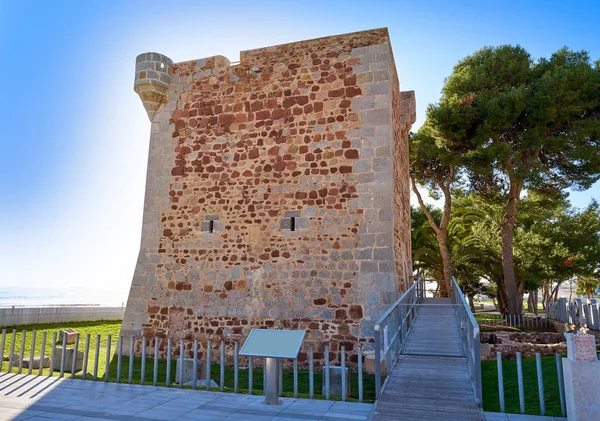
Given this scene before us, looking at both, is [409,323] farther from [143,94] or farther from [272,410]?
[143,94]

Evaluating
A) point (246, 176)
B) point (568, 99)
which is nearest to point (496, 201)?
point (568, 99)

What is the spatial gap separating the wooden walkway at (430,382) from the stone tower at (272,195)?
3.39 ft

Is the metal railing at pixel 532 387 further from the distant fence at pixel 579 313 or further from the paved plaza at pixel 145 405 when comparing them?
the distant fence at pixel 579 313

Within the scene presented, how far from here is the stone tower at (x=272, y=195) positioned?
7.98m

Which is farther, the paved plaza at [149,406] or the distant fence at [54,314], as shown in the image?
the distant fence at [54,314]

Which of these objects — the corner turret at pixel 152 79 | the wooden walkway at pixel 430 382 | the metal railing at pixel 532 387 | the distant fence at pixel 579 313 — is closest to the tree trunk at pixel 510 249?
the distant fence at pixel 579 313

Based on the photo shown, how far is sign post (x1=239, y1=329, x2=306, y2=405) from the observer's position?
4.92 metres

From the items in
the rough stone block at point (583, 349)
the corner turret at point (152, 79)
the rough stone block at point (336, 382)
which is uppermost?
the corner turret at point (152, 79)

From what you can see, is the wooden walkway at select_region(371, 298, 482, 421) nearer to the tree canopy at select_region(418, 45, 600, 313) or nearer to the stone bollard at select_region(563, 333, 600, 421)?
the stone bollard at select_region(563, 333, 600, 421)

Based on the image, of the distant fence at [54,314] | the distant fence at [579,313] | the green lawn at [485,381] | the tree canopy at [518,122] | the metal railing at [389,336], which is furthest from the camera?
the tree canopy at [518,122]

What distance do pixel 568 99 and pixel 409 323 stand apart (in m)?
10.5

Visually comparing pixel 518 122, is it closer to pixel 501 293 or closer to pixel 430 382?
pixel 501 293

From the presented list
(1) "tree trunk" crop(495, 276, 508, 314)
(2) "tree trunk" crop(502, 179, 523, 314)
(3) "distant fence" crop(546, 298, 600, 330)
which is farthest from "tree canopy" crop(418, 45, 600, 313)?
(1) "tree trunk" crop(495, 276, 508, 314)

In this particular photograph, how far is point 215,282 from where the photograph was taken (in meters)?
8.71
